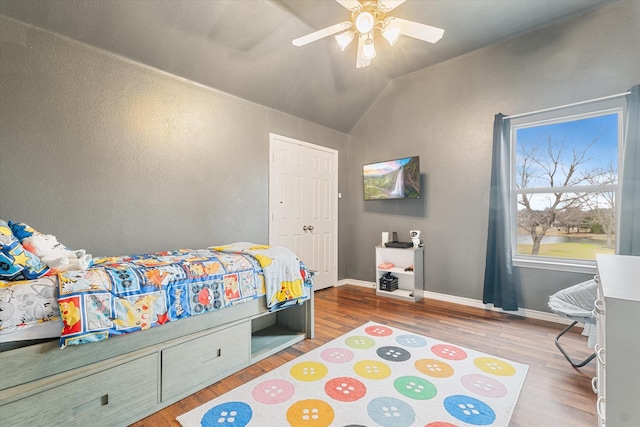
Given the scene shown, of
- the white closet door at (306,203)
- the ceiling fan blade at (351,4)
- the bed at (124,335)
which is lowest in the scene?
the bed at (124,335)

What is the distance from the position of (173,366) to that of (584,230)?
399cm

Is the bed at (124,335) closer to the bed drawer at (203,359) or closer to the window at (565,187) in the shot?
the bed drawer at (203,359)

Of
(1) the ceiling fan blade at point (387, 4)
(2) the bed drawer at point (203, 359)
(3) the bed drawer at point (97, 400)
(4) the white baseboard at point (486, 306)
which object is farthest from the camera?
(4) the white baseboard at point (486, 306)

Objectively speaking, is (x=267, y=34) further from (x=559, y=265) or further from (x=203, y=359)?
(x=559, y=265)

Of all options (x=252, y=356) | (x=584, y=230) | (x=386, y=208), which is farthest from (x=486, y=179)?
(x=252, y=356)

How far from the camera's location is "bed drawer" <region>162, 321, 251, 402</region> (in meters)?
1.77

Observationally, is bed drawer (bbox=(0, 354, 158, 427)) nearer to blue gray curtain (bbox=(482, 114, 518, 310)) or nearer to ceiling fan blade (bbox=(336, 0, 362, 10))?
ceiling fan blade (bbox=(336, 0, 362, 10))

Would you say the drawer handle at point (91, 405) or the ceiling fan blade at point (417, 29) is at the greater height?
the ceiling fan blade at point (417, 29)

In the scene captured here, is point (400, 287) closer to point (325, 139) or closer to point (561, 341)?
point (561, 341)

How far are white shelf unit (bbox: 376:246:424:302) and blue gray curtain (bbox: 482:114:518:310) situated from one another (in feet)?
2.58

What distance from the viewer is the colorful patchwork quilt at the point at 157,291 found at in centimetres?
143

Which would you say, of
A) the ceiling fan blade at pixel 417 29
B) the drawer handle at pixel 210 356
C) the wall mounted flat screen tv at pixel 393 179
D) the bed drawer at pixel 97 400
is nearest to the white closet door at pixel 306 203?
the wall mounted flat screen tv at pixel 393 179

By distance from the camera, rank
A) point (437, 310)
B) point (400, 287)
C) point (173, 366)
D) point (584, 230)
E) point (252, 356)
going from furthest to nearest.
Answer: point (400, 287), point (437, 310), point (584, 230), point (252, 356), point (173, 366)

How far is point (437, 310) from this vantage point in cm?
347
